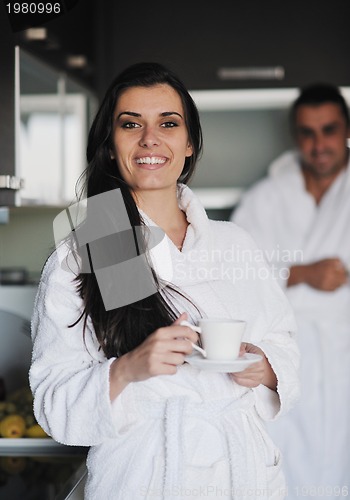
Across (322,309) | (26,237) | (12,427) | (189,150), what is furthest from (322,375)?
(189,150)

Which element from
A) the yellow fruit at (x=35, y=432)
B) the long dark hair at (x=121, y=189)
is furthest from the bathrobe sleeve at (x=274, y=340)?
the yellow fruit at (x=35, y=432)

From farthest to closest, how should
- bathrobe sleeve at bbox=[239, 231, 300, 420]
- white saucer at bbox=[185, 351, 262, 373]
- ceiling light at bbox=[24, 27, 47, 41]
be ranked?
ceiling light at bbox=[24, 27, 47, 41] → bathrobe sleeve at bbox=[239, 231, 300, 420] → white saucer at bbox=[185, 351, 262, 373]

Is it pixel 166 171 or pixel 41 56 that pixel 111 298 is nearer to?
pixel 166 171

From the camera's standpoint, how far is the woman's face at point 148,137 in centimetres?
121

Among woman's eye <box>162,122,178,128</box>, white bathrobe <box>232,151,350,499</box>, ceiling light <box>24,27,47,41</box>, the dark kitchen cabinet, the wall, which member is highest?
the dark kitchen cabinet

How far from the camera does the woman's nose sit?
1.20 metres

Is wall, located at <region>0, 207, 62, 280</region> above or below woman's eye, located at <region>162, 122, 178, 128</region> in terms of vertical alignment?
below

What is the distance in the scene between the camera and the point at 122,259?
1.20 meters

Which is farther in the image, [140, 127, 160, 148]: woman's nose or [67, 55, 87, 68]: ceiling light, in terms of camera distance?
[67, 55, 87, 68]: ceiling light

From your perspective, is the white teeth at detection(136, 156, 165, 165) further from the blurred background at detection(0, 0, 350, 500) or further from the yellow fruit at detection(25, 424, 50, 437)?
the blurred background at detection(0, 0, 350, 500)

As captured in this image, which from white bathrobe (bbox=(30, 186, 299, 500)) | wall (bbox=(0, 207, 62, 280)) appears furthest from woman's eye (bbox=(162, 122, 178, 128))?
wall (bbox=(0, 207, 62, 280))

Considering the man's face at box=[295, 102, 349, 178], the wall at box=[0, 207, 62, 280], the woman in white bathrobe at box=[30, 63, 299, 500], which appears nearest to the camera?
the woman in white bathrobe at box=[30, 63, 299, 500]

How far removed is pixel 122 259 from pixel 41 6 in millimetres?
691

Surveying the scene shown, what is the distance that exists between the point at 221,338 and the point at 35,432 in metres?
0.67
